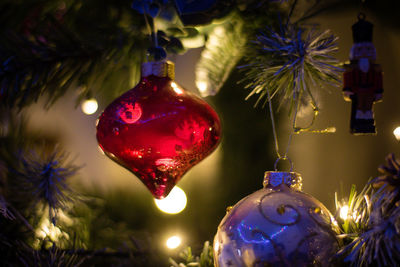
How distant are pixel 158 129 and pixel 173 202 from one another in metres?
0.40

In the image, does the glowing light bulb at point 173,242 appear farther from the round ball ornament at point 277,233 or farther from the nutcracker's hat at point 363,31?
the nutcracker's hat at point 363,31

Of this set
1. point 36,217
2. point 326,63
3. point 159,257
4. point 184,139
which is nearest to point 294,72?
point 326,63

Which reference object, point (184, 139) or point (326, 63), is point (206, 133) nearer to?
point (184, 139)

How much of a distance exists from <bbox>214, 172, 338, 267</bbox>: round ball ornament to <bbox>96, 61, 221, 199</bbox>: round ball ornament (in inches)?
3.9

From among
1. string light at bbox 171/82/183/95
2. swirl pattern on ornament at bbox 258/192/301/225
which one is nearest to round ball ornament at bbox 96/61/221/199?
string light at bbox 171/82/183/95

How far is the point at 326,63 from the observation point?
543mm

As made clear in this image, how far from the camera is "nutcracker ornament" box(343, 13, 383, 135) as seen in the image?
48 cm

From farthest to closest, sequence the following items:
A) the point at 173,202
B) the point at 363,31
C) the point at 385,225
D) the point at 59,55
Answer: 1. the point at 173,202
2. the point at 59,55
3. the point at 363,31
4. the point at 385,225

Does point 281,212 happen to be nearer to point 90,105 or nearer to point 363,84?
point 363,84

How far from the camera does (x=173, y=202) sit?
2.91ft

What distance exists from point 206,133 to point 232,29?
21 cm

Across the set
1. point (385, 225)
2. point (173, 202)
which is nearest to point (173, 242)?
point (173, 202)

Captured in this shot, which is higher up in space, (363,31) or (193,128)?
(363,31)

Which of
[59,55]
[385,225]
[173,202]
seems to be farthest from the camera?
[173,202]
